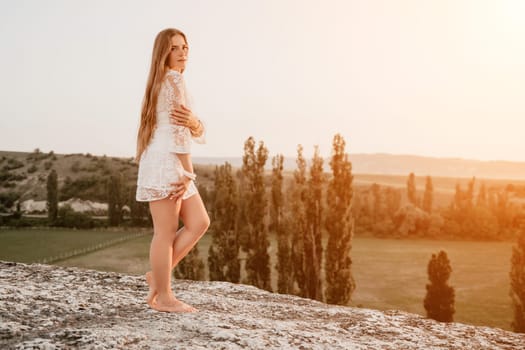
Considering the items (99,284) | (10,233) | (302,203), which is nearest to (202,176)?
(10,233)

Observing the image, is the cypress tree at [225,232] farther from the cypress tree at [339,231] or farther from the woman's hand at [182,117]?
the woman's hand at [182,117]

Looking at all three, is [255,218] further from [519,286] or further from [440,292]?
[519,286]

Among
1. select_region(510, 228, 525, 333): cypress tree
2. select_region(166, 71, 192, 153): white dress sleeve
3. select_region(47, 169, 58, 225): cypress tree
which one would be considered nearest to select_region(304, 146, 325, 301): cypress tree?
select_region(510, 228, 525, 333): cypress tree

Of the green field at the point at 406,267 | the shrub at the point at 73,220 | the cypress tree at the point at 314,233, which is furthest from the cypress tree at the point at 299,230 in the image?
the shrub at the point at 73,220

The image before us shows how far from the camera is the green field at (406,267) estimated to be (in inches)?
1469

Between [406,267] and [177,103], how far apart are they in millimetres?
47300

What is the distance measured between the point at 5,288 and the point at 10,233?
58.6 meters

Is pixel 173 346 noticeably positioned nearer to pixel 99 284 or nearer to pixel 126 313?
pixel 126 313

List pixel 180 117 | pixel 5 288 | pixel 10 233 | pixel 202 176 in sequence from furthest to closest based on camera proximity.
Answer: pixel 202 176 < pixel 10 233 < pixel 5 288 < pixel 180 117

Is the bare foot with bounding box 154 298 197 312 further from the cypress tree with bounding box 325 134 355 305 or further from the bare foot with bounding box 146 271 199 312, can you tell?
the cypress tree with bounding box 325 134 355 305

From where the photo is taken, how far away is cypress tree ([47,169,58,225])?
63.1 metres

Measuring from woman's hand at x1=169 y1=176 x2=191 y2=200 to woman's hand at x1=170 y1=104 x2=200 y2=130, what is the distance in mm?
514

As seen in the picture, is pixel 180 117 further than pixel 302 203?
No

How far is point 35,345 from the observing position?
4.36 meters
